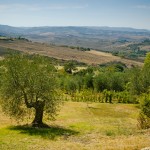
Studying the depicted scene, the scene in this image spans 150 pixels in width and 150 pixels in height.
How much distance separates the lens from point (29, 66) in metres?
53.7

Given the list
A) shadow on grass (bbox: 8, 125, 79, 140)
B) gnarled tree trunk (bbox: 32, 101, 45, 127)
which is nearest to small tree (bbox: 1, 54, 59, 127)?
gnarled tree trunk (bbox: 32, 101, 45, 127)

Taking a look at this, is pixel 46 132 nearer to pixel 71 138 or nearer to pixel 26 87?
pixel 71 138

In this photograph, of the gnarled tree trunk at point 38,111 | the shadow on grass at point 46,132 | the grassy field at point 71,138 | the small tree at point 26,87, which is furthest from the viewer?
the gnarled tree trunk at point 38,111

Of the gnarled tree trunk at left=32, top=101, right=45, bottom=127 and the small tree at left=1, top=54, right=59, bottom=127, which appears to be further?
the gnarled tree trunk at left=32, top=101, right=45, bottom=127

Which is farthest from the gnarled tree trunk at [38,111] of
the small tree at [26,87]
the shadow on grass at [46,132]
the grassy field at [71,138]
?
the grassy field at [71,138]

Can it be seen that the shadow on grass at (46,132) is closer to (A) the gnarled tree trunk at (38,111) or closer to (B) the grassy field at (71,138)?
(B) the grassy field at (71,138)

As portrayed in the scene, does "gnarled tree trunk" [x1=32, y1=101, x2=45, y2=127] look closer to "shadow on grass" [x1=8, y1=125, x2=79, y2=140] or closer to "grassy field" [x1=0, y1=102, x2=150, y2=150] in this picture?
"shadow on grass" [x1=8, y1=125, x2=79, y2=140]

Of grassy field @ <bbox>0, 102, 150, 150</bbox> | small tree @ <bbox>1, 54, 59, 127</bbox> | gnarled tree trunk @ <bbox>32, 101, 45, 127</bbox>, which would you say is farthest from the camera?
gnarled tree trunk @ <bbox>32, 101, 45, 127</bbox>

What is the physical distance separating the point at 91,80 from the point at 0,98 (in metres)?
94.5

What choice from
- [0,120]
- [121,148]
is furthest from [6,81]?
[121,148]

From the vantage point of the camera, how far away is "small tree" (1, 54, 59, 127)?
5297cm

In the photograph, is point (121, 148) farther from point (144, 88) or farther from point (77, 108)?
point (144, 88)

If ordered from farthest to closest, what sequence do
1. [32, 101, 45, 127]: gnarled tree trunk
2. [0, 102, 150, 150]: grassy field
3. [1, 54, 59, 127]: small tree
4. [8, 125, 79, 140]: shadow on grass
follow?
[32, 101, 45, 127]: gnarled tree trunk
[1, 54, 59, 127]: small tree
[8, 125, 79, 140]: shadow on grass
[0, 102, 150, 150]: grassy field

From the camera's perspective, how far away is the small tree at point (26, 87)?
53.0 m
